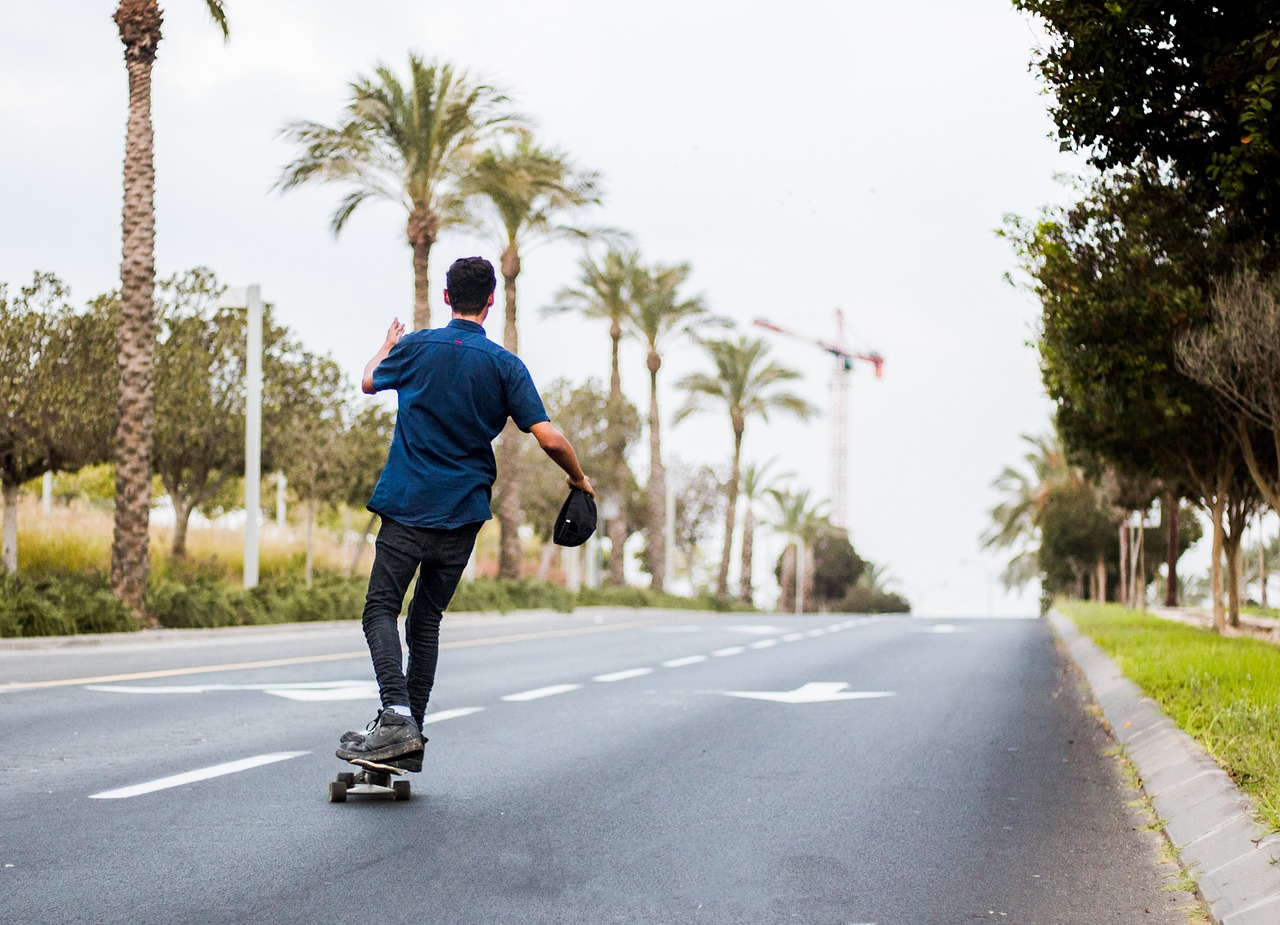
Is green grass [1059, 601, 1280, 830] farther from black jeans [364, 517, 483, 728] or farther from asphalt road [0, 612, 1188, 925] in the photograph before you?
black jeans [364, 517, 483, 728]

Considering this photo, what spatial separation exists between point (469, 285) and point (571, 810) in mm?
2129

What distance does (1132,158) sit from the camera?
9656mm

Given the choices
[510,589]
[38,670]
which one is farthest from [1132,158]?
[510,589]

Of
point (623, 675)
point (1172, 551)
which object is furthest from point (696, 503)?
point (623, 675)

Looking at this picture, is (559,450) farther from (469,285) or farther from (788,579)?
(788,579)

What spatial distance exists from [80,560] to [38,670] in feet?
63.8

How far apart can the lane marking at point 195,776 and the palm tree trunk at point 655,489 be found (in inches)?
1657

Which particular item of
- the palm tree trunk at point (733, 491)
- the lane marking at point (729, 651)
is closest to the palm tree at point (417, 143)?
the lane marking at point (729, 651)

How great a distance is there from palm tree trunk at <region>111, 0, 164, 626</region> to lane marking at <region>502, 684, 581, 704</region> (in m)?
9.30

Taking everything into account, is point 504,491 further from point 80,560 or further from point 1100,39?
point 1100,39

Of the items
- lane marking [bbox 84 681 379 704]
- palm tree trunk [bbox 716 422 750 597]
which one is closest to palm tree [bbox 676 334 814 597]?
palm tree trunk [bbox 716 422 750 597]

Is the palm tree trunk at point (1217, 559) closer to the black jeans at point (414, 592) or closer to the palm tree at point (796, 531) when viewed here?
the black jeans at point (414, 592)

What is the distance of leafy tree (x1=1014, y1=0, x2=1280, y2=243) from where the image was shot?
805 cm

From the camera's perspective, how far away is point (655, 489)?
49.9 metres
